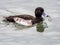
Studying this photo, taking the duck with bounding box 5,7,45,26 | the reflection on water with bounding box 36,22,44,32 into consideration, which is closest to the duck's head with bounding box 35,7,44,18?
the duck with bounding box 5,7,45,26

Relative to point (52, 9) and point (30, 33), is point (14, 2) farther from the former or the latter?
point (30, 33)

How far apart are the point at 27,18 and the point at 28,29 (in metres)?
0.64

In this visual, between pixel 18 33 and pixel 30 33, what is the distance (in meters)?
0.32

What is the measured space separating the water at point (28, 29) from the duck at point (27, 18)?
10.0 inches

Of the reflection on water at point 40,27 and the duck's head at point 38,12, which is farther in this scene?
the duck's head at point 38,12

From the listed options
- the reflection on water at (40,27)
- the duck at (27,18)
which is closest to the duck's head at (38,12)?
the duck at (27,18)

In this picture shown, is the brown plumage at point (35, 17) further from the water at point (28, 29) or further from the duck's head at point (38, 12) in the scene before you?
the water at point (28, 29)

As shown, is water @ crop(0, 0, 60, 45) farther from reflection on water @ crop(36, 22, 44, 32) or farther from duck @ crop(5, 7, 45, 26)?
duck @ crop(5, 7, 45, 26)

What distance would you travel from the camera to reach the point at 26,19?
41.4 ft

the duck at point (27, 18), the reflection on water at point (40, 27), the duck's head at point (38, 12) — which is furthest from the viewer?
the duck's head at point (38, 12)

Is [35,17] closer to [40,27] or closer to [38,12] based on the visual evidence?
[38,12]

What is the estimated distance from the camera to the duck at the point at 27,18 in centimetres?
1262

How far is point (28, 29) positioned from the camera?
1205 centimetres

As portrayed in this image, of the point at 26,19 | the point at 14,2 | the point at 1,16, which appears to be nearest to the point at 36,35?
the point at 26,19
